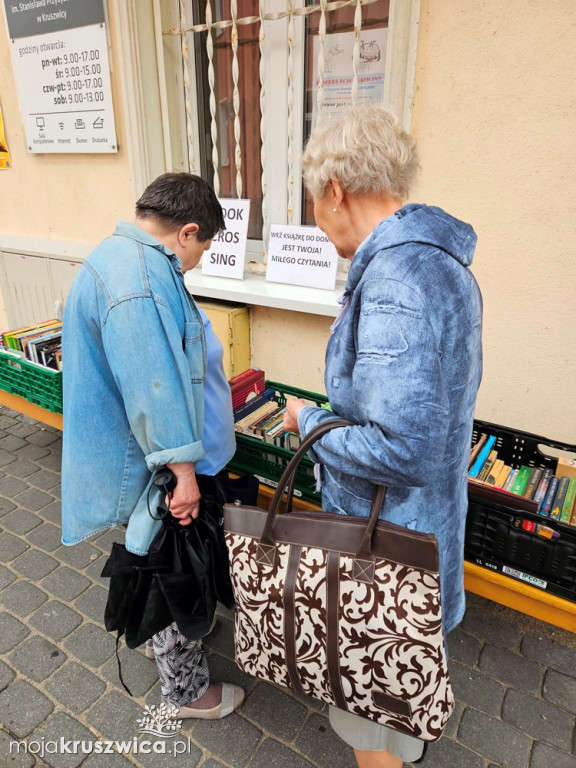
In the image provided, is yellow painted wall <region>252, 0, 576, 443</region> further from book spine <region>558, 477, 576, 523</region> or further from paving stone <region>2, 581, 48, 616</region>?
paving stone <region>2, 581, 48, 616</region>

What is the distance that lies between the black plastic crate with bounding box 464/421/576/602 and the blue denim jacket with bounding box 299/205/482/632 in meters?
0.66

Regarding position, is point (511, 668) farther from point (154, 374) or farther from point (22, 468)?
point (22, 468)

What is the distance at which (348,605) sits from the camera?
1181 millimetres

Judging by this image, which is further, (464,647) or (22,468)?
(22,468)

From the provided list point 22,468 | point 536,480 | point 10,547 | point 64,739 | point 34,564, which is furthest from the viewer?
point 22,468

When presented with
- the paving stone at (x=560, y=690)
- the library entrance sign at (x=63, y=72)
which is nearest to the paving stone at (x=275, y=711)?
the paving stone at (x=560, y=690)

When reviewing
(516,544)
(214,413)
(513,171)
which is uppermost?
(513,171)

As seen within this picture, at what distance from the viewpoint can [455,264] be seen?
1084 mm

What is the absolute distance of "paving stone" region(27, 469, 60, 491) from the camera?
3482mm

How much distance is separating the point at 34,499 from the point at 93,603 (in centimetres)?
115

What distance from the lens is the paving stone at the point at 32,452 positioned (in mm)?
3853

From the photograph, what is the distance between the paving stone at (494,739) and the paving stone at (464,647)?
26 cm

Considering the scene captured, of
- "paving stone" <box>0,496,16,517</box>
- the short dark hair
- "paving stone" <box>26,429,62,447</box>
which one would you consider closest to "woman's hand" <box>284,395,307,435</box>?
the short dark hair

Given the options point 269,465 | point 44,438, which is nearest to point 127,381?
point 269,465
